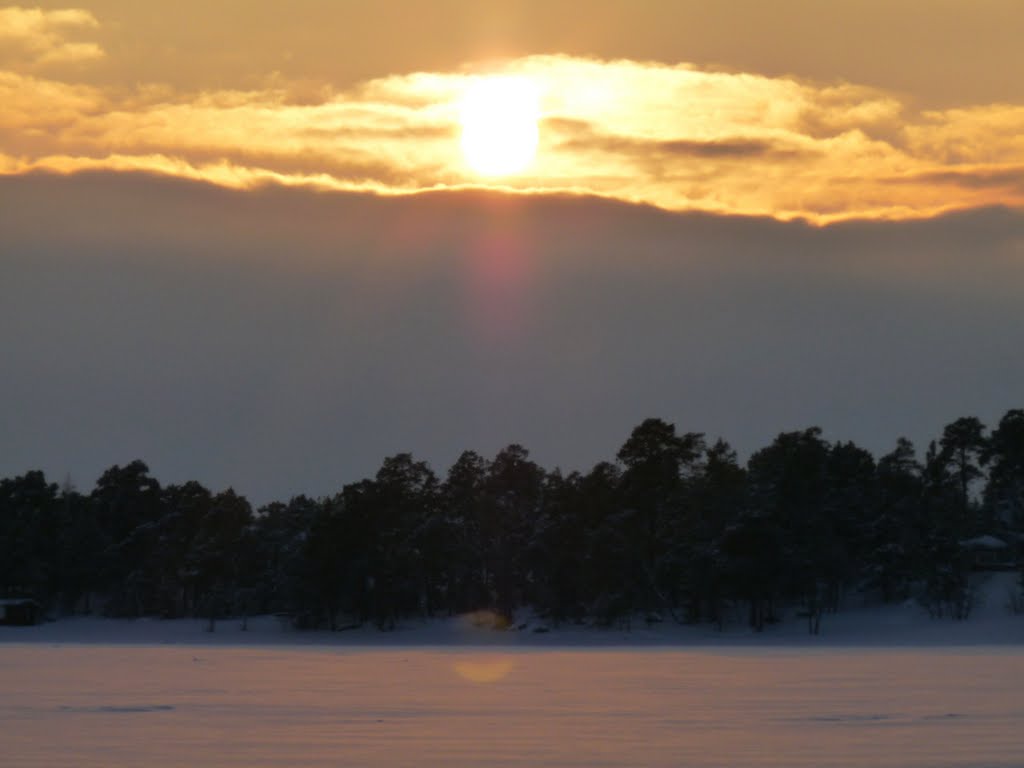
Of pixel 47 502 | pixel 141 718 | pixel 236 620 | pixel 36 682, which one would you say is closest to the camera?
pixel 141 718

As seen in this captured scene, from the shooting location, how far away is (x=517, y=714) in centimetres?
4525

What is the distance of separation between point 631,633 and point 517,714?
85314mm

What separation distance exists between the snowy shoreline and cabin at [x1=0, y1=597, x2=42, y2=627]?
3110 mm

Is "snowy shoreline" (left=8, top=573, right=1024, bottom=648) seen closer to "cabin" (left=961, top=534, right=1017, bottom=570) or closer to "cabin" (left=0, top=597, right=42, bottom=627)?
"cabin" (left=961, top=534, right=1017, bottom=570)

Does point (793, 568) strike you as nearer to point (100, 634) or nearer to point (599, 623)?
point (599, 623)

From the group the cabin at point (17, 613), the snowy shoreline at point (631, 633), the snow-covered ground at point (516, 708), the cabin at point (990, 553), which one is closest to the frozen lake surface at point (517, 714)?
the snow-covered ground at point (516, 708)

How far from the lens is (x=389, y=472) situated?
5630 inches

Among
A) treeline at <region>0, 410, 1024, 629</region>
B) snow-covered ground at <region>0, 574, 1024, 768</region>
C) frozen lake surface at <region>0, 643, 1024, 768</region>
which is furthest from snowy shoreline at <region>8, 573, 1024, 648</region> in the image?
frozen lake surface at <region>0, 643, 1024, 768</region>

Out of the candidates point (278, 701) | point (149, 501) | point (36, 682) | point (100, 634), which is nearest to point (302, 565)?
point (100, 634)

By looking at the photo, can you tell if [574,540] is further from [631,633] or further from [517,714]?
[517,714]

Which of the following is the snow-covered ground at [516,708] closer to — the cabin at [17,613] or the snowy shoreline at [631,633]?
the snowy shoreline at [631,633]

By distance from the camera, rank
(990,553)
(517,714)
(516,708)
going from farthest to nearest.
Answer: (990,553) < (516,708) < (517,714)

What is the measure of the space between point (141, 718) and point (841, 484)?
4035 inches

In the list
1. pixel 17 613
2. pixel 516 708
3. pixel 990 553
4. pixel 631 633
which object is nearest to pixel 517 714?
pixel 516 708
